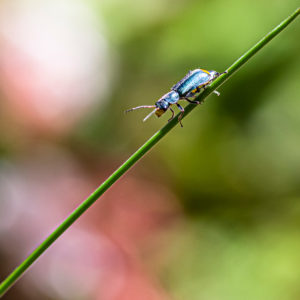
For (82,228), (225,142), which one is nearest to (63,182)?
(82,228)

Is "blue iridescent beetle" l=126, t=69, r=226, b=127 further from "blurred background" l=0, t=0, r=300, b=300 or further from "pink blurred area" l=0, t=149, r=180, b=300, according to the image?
"pink blurred area" l=0, t=149, r=180, b=300

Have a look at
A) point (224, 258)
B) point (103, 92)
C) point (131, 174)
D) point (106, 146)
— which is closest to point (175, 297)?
point (224, 258)

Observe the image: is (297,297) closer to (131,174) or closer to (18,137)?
(131,174)

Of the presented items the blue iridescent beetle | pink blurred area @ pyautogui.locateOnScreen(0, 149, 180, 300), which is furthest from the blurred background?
the blue iridescent beetle

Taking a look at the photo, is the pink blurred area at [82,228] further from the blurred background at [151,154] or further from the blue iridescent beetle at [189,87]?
the blue iridescent beetle at [189,87]

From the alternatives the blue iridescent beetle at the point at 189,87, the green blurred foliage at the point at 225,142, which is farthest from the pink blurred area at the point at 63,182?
the blue iridescent beetle at the point at 189,87

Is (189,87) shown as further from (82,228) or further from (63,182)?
(63,182)

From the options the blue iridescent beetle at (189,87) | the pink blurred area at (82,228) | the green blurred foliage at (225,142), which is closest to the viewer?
the blue iridescent beetle at (189,87)
